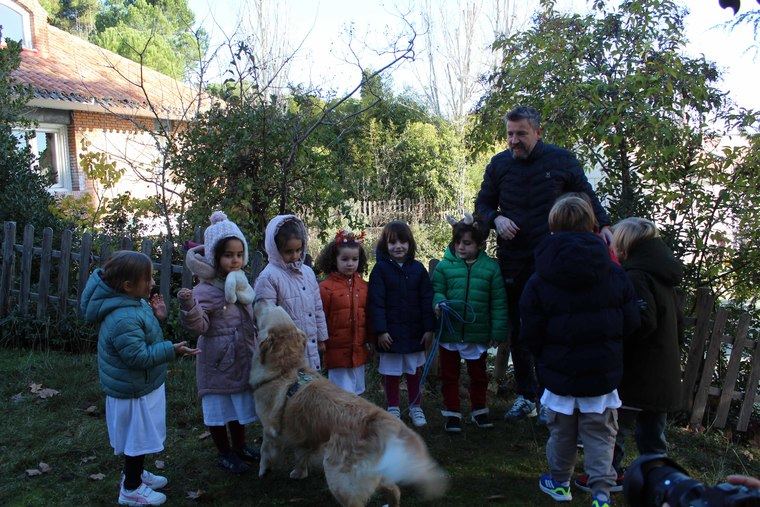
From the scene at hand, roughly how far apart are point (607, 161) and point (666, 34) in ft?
4.43

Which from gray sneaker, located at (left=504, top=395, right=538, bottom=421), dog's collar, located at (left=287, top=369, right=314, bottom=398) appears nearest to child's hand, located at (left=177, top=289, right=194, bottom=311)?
dog's collar, located at (left=287, top=369, right=314, bottom=398)

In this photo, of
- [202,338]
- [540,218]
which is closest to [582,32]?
[540,218]

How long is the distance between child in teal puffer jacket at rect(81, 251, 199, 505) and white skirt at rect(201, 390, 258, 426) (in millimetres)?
384

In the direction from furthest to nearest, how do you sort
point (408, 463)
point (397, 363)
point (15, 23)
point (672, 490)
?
point (15, 23), point (397, 363), point (408, 463), point (672, 490)

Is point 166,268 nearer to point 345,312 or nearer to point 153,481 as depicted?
point 345,312

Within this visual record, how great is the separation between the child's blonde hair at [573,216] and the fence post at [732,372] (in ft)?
8.25

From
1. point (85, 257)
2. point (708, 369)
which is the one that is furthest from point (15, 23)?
point (708, 369)

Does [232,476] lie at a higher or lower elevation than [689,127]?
lower

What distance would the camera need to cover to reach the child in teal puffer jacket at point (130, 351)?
354 cm

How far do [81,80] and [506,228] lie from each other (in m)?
13.9

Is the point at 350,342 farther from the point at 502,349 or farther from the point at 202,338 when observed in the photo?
the point at 502,349

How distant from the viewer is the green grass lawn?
3973mm

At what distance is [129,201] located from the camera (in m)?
9.39

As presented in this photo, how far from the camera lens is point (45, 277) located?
24.4ft
